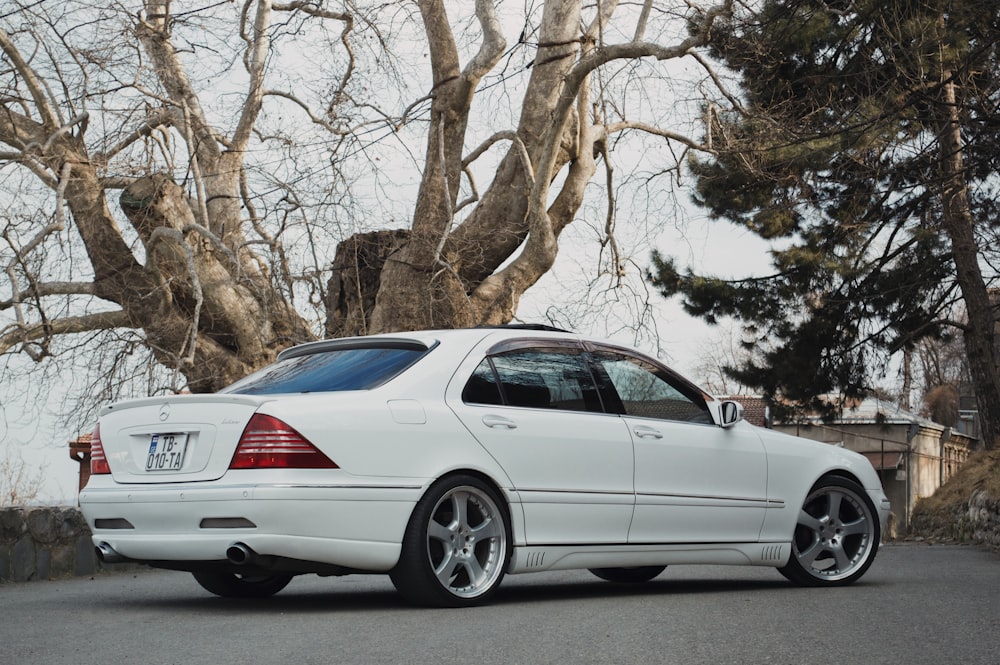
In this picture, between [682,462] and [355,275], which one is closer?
Result: [682,462]

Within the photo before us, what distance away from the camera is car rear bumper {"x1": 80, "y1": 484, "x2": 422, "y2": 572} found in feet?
19.4

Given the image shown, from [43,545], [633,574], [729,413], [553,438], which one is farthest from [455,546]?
[43,545]

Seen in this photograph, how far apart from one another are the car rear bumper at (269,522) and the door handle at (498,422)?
24.8 inches

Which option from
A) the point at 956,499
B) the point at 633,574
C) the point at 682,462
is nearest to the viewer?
the point at 682,462

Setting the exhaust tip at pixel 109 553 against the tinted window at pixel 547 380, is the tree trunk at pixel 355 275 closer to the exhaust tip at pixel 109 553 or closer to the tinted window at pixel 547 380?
the tinted window at pixel 547 380

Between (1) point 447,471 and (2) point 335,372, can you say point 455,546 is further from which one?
(2) point 335,372

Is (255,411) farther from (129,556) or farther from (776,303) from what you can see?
(776,303)

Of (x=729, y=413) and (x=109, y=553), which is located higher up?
(x=729, y=413)

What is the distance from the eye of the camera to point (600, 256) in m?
18.3

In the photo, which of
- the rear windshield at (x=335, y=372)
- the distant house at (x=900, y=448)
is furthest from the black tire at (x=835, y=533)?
the distant house at (x=900, y=448)

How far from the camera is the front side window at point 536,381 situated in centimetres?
687

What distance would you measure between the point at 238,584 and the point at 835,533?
13.2ft

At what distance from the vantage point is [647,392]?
771 centimetres

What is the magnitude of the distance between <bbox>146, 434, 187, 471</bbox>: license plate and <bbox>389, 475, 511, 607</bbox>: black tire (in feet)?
4.05
